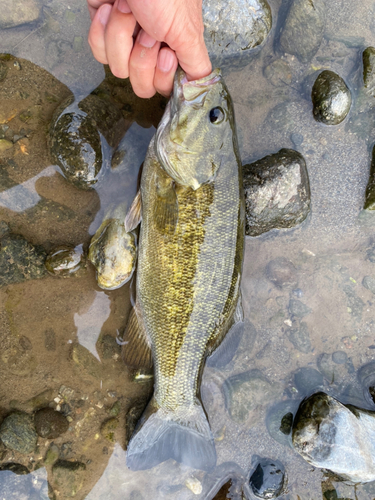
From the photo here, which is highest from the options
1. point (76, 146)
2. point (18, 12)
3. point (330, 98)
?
point (18, 12)

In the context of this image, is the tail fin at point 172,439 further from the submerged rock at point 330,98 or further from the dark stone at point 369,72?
the dark stone at point 369,72

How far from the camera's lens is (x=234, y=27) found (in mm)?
3406

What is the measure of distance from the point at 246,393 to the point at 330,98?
326cm

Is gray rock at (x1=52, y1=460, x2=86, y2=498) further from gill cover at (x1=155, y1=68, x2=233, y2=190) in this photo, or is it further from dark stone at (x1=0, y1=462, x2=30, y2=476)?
gill cover at (x1=155, y1=68, x2=233, y2=190)

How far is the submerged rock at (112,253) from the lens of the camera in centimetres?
336

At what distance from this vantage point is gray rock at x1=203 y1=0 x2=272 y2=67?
3.34 meters

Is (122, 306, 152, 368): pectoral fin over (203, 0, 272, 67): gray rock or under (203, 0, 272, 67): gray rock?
under

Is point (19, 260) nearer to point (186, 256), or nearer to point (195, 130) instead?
point (186, 256)

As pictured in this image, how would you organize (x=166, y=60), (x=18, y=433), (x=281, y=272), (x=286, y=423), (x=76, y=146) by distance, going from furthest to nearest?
1. (x=281, y=272)
2. (x=286, y=423)
3. (x=18, y=433)
4. (x=76, y=146)
5. (x=166, y=60)

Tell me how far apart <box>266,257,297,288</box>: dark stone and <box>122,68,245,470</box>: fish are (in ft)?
2.30

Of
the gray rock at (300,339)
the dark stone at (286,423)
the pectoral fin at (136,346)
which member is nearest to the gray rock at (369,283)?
the gray rock at (300,339)

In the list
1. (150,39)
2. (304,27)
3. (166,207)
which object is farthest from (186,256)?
(304,27)

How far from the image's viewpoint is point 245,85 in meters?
3.70

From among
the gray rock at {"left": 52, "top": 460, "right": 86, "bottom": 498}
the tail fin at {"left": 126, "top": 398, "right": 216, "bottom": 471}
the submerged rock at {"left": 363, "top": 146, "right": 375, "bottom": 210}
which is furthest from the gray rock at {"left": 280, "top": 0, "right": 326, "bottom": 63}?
the gray rock at {"left": 52, "top": 460, "right": 86, "bottom": 498}
